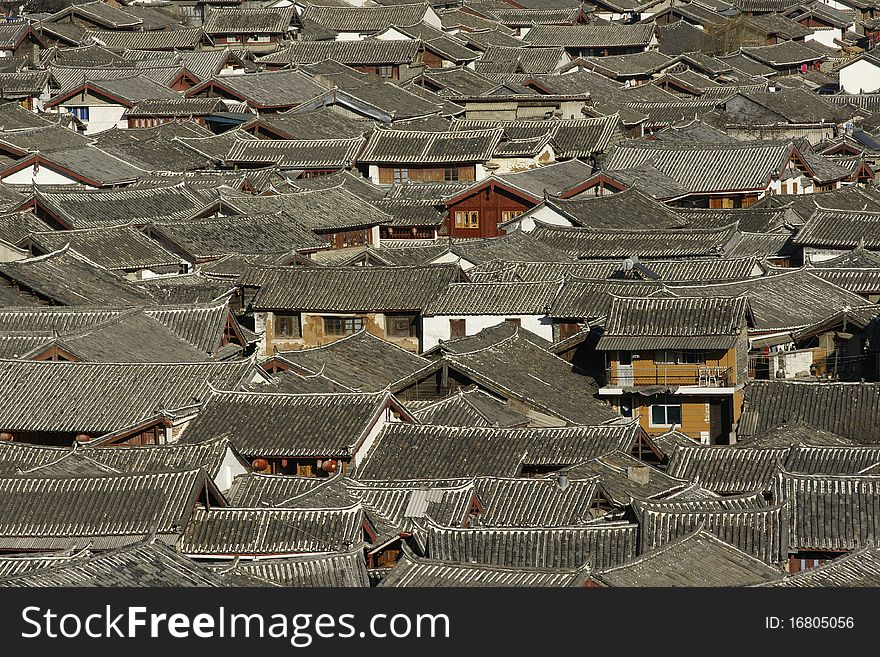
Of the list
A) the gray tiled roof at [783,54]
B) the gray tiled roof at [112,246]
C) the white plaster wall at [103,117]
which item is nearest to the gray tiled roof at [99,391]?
the gray tiled roof at [112,246]

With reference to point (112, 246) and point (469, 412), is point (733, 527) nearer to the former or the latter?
point (469, 412)

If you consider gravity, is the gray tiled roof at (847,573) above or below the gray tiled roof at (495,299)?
below

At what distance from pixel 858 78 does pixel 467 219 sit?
37.6 meters

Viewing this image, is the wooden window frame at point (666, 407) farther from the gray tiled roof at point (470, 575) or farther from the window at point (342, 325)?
the gray tiled roof at point (470, 575)

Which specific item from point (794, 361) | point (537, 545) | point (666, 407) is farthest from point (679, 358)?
point (537, 545)

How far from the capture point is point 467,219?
198ft

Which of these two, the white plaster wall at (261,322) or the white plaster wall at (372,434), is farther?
the white plaster wall at (261,322)

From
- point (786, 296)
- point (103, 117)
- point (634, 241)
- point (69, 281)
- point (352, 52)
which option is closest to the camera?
point (786, 296)

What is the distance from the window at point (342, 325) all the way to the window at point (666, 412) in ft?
28.6

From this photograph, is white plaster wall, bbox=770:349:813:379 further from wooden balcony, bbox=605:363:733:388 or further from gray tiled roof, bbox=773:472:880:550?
gray tiled roof, bbox=773:472:880:550

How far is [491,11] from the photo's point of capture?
107062 mm

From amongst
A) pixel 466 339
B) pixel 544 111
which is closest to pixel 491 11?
pixel 544 111

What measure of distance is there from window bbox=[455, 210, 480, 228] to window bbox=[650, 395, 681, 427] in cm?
2076

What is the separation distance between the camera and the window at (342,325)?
4556 centimetres
